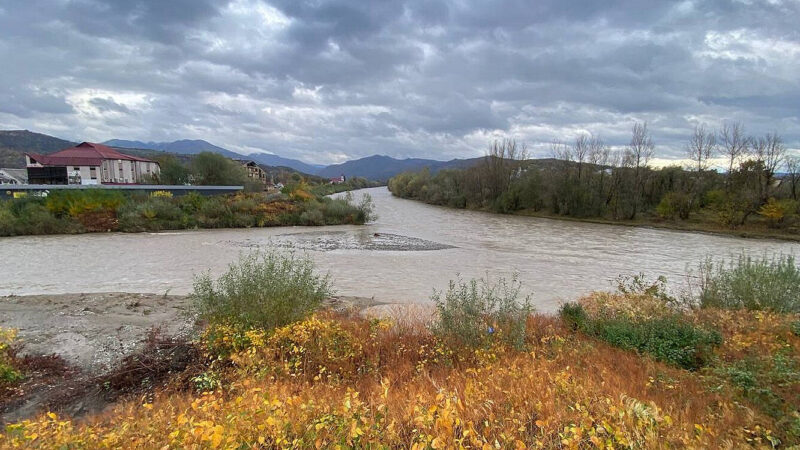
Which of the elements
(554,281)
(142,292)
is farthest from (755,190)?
(142,292)

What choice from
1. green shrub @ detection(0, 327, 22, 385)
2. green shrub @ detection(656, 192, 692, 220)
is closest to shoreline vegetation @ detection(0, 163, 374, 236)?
green shrub @ detection(0, 327, 22, 385)

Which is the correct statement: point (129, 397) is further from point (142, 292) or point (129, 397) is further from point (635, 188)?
point (635, 188)

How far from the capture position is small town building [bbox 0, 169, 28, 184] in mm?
53075

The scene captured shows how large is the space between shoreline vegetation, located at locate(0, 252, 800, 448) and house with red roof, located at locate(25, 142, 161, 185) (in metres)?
55.6

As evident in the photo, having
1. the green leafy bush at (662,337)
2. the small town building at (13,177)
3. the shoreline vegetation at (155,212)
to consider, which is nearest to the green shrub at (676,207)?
the shoreline vegetation at (155,212)

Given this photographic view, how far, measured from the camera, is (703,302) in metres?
8.35

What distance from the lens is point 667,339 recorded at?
564 cm

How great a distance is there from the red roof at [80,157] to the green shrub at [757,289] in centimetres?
6347

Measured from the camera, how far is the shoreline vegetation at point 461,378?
99.0 inches

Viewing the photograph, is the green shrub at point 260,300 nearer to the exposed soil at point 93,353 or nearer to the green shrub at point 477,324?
the exposed soil at point 93,353

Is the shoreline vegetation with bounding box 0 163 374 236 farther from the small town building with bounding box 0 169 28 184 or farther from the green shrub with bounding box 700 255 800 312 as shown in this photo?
the small town building with bounding box 0 169 28 184

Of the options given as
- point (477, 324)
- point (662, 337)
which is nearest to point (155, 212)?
Result: point (477, 324)

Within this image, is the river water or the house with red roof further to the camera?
the house with red roof

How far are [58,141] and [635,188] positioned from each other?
461 ft
